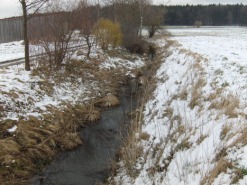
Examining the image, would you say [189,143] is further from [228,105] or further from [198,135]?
[228,105]

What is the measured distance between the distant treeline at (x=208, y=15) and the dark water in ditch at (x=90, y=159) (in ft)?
302

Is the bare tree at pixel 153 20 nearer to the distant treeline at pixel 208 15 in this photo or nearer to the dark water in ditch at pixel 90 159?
the dark water in ditch at pixel 90 159

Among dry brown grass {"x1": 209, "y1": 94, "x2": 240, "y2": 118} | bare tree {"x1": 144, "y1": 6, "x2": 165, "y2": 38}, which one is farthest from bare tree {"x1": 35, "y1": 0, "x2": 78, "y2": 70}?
bare tree {"x1": 144, "y1": 6, "x2": 165, "y2": 38}

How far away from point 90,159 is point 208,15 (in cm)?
10630

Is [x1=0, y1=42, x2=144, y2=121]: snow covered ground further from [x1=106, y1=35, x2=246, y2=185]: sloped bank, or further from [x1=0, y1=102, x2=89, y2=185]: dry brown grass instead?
[x1=106, y1=35, x2=246, y2=185]: sloped bank

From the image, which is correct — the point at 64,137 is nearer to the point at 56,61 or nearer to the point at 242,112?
the point at 242,112

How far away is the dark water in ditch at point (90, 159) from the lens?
7.53 metres

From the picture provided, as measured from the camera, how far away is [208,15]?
107m

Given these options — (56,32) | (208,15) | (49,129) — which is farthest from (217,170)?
(208,15)

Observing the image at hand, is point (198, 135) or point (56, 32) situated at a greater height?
point (56, 32)

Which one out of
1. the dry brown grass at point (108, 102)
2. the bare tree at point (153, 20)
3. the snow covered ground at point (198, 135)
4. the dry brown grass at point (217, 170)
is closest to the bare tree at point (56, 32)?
the dry brown grass at point (108, 102)

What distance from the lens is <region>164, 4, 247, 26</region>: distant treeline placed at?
101562 millimetres

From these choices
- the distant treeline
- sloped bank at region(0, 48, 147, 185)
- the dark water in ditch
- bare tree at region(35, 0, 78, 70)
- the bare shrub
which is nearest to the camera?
the dark water in ditch

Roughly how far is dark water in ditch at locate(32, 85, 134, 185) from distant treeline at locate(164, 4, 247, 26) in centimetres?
9199
